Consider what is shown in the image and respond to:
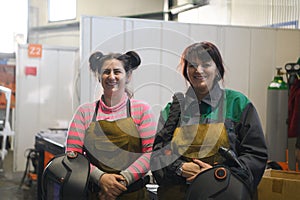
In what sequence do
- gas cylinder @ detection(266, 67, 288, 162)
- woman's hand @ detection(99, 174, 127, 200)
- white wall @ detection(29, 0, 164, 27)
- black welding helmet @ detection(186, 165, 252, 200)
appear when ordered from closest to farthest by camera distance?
black welding helmet @ detection(186, 165, 252, 200) → woman's hand @ detection(99, 174, 127, 200) → gas cylinder @ detection(266, 67, 288, 162) → white wall @ detection(29, 0, 164, 27)

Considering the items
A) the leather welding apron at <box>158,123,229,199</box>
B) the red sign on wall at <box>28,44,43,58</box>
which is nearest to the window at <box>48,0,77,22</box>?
the red sign on wall at <box>28,44,43,58</box>

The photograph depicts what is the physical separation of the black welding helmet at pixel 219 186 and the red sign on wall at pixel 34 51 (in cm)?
379

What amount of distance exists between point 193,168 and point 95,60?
461mm

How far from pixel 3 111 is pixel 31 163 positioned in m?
0.77

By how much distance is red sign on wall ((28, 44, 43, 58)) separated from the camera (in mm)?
4762

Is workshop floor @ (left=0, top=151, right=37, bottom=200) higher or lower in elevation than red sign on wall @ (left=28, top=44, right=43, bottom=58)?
lower

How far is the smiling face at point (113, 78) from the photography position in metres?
1.41

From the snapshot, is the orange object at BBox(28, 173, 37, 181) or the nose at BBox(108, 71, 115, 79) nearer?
the nose at BBox(108, 71, 115, 79)

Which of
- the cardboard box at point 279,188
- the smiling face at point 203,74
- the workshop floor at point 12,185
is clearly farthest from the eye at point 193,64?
the workshop floor at point 12,185

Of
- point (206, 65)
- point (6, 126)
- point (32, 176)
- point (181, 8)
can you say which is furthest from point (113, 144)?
point (181, 8)

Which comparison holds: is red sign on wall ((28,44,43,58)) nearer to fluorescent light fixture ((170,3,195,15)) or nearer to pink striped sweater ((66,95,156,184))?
fluorescent light fixture ((170,3,195,15))

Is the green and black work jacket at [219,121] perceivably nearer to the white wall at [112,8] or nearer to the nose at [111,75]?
the nose at [111,75]

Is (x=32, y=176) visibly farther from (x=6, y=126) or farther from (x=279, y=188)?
(x=279, y=188)

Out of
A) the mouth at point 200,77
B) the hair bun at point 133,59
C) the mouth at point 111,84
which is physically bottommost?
the mouth at point 111,84
